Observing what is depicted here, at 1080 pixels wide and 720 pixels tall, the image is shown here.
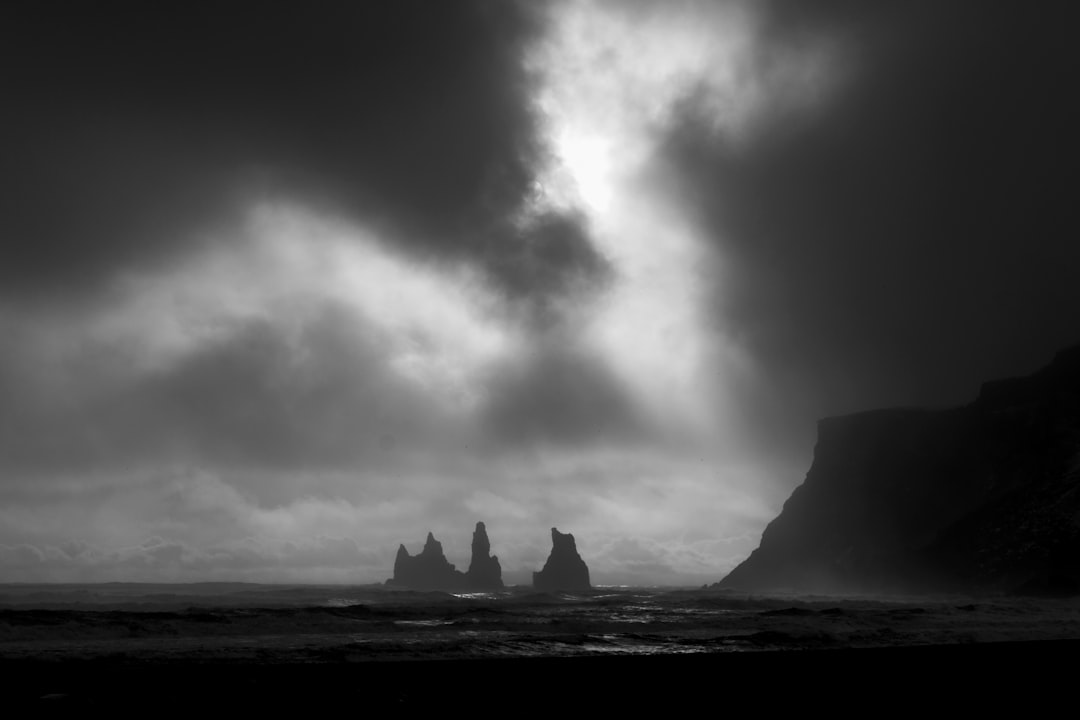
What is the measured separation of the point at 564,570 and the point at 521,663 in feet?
463

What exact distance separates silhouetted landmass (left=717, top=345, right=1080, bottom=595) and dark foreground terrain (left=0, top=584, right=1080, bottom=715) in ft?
189

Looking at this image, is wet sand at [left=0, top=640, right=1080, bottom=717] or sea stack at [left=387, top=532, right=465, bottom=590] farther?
sea stack at [left=387, top=532, right=465, bottom=590]

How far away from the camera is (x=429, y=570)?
176250 mm

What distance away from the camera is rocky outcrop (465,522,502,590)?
164 metres

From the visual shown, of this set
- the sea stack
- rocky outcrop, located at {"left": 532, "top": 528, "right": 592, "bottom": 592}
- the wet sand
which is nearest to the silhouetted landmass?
rocky outcrop, located at {"left": 532, "top": 528, "right": 592, "bottom": 592}

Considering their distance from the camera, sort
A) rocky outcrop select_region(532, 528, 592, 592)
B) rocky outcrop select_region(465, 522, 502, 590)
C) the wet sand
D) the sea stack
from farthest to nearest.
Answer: the sea stack, rocky outcrop select_region(465, 522, 502, 590), rocky outcrop select_region(532, 528, 592, 592), the wet sand

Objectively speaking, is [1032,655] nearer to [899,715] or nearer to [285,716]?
A: [899,715]

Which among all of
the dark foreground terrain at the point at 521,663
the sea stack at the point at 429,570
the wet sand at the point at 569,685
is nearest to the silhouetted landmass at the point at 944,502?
the dark foreground terrain at the point at 521,663

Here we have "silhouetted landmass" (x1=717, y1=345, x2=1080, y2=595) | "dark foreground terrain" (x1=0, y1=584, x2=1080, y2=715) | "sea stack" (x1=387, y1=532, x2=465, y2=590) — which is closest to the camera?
"dark foreground terrain" (x1=0, y1=584, x2=1080, y2=715)

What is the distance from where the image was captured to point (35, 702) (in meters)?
11.6

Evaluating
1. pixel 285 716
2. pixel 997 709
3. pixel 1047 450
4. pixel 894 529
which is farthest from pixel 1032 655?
pixel 894 529

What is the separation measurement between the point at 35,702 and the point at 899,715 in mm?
16056

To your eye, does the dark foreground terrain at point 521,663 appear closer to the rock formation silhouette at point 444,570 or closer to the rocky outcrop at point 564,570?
the rocky outcrop at point 564,570

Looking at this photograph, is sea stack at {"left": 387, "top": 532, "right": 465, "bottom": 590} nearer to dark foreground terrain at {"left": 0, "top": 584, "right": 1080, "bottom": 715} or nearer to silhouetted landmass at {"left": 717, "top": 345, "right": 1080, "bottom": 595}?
silhouetted landmass at {"left": 717, "top": 345, "right": 1080, "bottom": 595}
